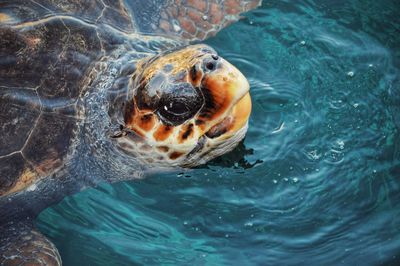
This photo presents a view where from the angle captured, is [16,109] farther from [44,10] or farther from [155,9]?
[155,9]

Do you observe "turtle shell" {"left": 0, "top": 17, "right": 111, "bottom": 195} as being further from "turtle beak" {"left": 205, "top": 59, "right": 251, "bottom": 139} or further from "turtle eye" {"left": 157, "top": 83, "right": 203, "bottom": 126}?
"turtle beak" {"left": 205, "top": 59, "right": 251, "bottom": 139}

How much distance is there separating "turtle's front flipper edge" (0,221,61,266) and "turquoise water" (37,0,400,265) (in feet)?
1.17

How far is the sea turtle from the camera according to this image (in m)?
2.25

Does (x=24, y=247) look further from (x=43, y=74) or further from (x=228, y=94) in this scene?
(x=228, y=94)

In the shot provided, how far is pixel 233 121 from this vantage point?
2.29 metres

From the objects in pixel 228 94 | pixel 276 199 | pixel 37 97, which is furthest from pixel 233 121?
pixel 37 97

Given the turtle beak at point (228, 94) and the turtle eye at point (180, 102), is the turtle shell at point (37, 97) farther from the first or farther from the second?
the turtle beak at point (228, 94)

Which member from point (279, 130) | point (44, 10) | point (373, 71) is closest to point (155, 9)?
point (44, 10)

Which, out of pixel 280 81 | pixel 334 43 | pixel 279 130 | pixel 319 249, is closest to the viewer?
pixel 319 249

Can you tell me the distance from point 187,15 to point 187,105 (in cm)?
127

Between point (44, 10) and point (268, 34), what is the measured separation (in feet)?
6.07

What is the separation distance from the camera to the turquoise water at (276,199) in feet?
9.32

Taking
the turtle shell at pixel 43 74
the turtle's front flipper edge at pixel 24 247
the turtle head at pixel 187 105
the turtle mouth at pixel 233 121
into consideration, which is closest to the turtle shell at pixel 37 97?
the turtle shell at pixel 43 74

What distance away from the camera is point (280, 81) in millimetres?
3396
